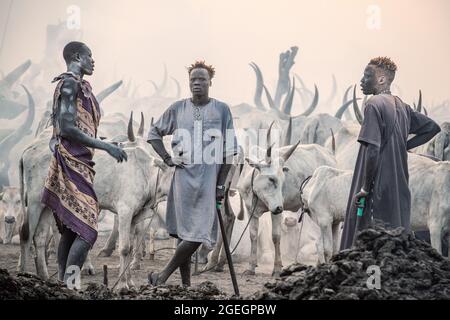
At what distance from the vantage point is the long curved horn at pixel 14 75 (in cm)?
1584

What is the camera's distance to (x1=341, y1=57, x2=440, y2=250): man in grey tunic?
627 cm

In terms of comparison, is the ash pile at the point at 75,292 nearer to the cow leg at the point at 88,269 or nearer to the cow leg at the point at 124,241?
the cow leg at the point at 124,241

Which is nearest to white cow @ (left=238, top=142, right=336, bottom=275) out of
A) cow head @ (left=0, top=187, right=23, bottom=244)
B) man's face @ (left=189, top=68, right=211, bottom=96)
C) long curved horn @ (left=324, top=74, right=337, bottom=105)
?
man's face @ (left=189, top=68, right=211, bottom=96)

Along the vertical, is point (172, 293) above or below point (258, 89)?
below

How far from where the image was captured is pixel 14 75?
1591 cm

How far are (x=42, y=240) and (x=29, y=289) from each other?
8.42 feet

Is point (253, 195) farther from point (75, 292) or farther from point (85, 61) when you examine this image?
point (75, 292)

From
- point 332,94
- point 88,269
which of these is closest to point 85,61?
point 88,269

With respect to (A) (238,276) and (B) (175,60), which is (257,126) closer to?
(B) (175,60)

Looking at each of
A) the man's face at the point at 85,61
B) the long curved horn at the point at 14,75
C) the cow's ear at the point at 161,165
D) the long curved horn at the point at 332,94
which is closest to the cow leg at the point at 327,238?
the cow's ear at the point at 161,165

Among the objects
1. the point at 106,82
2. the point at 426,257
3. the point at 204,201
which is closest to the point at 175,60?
the point at 106,82

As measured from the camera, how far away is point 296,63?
16.8 m
